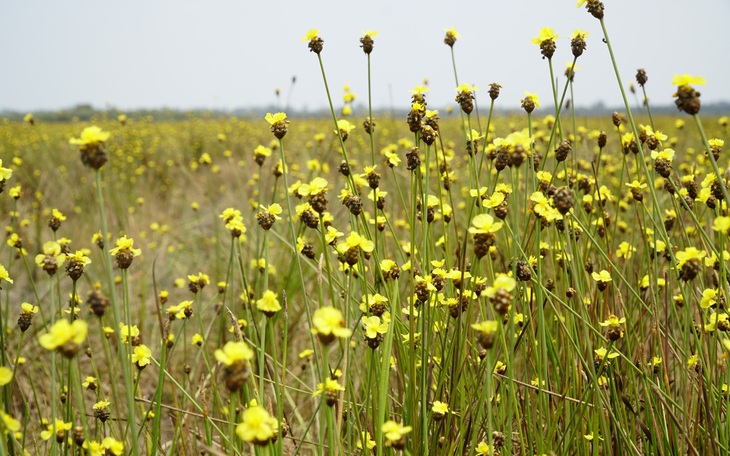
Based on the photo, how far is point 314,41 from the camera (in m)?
1.48

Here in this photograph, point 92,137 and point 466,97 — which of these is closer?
point 92,137

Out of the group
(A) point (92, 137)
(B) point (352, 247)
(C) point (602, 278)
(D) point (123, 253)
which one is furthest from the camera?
(C) point (602, 278)

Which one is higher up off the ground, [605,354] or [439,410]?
[605,354]

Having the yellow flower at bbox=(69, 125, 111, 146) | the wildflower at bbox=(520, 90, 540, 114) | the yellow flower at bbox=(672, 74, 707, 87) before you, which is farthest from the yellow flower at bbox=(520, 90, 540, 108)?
the yellow flower at bbox=(69, 125, 111, 146)

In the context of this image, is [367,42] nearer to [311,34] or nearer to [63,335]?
[311,34]

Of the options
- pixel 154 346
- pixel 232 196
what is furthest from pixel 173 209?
pixel 154 346

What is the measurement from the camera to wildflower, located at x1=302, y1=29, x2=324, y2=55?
147 centimetres

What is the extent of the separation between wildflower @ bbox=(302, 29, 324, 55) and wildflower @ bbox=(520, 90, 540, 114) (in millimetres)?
609

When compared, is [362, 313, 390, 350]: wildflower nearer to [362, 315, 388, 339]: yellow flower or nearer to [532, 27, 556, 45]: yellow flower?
[362, 315, 388, 339]: yellow flower

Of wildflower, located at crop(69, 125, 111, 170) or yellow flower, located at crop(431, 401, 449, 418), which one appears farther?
yellow flower, located at crop(431, 401, 449, 418)

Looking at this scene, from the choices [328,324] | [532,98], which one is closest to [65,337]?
[328,324]

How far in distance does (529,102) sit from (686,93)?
1.69ft

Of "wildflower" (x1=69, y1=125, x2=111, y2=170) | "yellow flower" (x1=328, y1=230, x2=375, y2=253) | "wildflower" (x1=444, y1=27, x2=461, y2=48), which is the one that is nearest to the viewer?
"wildflower" (x1=69, y1=125, x2=111, y2=170)

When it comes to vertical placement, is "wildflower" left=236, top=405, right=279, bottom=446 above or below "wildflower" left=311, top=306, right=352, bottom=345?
below
